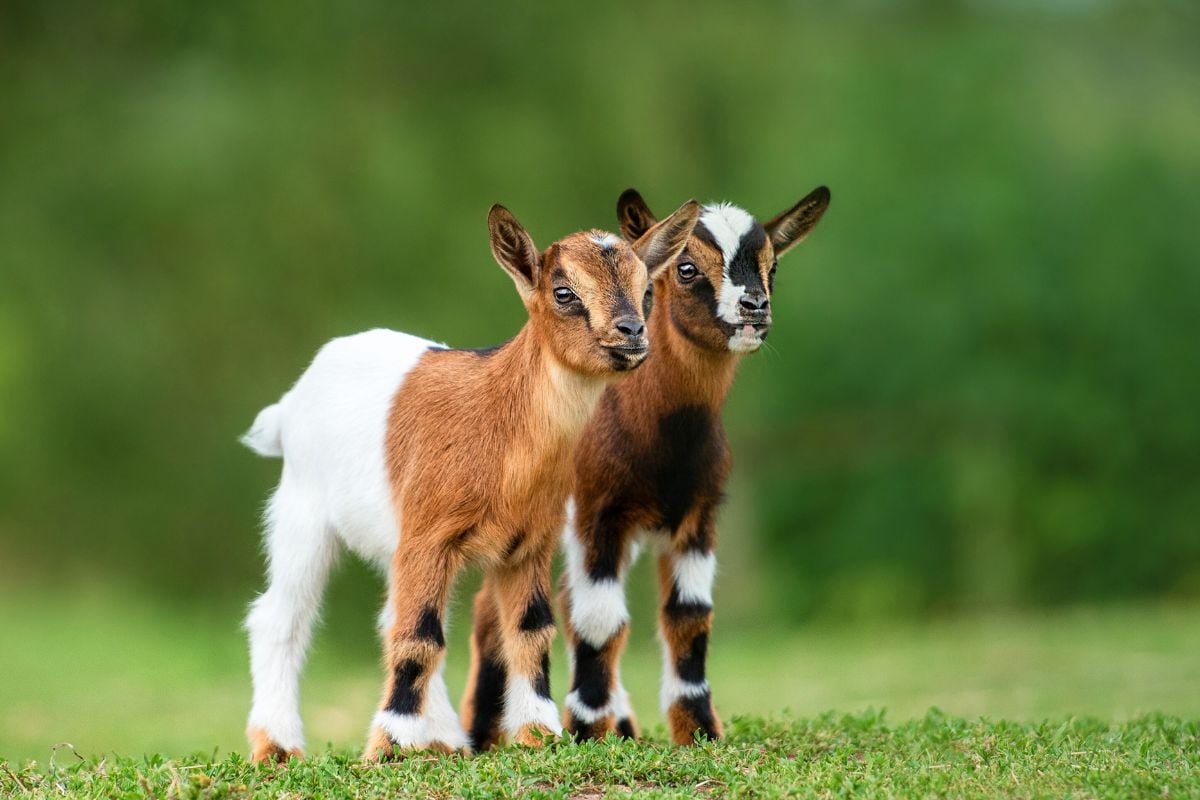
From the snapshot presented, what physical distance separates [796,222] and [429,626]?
2.77 meters

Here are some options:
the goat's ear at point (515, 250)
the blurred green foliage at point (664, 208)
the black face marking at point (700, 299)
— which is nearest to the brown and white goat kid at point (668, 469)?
the black face marking at point (700, 299)

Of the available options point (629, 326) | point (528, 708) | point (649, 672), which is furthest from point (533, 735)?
point (649, 672)

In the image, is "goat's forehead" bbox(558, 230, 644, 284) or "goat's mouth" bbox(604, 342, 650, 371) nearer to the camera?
"goat's mouth" bbox(604, 342, 650, 371)

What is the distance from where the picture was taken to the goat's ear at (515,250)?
717 cm

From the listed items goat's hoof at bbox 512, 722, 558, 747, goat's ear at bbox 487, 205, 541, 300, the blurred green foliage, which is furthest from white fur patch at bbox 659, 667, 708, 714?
the blurred green foliage

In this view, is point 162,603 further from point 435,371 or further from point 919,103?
point 435,371

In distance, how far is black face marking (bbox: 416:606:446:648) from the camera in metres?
7.22

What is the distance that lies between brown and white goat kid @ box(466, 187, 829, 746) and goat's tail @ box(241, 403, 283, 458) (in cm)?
147

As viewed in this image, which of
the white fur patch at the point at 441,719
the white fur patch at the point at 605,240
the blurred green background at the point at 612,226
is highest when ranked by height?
the blurred green background at the point at 612,226

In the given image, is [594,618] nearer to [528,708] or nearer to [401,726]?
[528,708]

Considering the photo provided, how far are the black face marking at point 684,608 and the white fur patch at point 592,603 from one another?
1.04ft

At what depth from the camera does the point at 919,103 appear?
62.3ft

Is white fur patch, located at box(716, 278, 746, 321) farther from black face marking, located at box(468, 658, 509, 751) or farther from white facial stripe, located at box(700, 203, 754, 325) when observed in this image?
black face marking, located at box(468, 658, 509, 751)

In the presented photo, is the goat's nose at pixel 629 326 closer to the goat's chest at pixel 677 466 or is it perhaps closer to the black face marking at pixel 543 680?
the goat's chest at pixel 677 466
